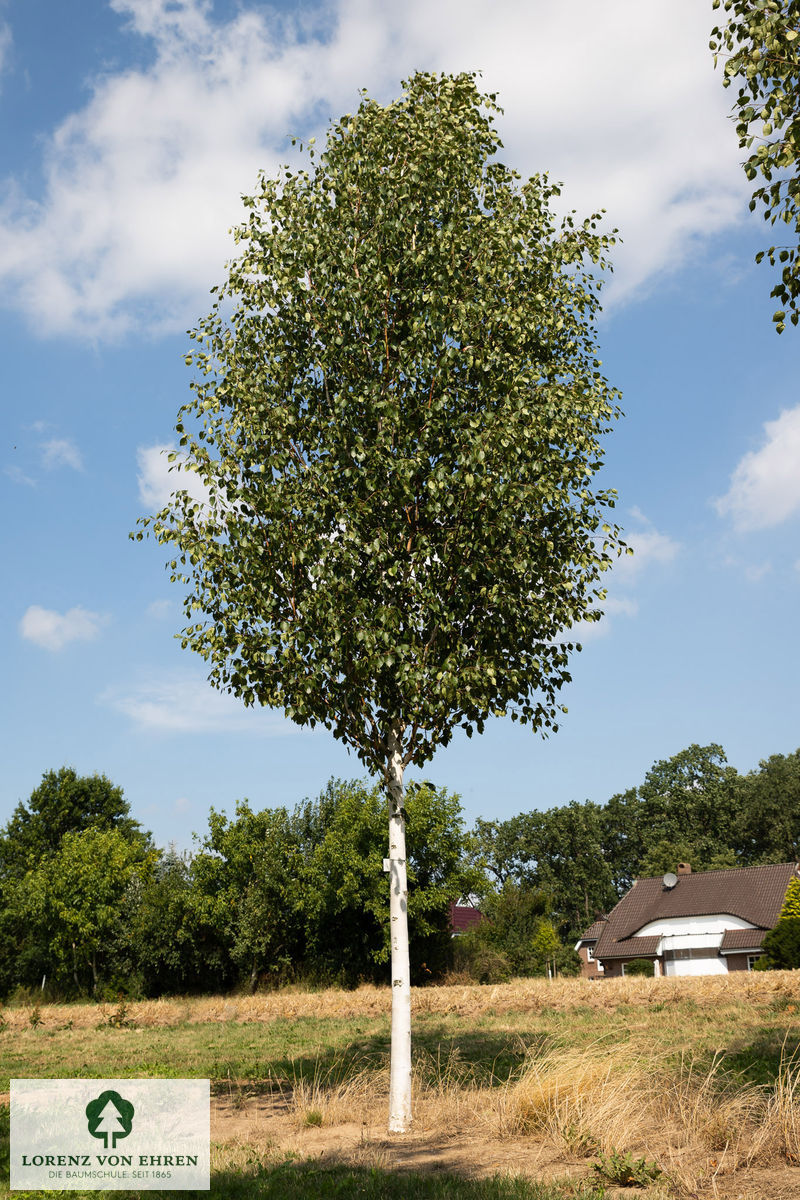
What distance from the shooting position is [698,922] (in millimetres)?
62312

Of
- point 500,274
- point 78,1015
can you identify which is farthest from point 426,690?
point 78,1015

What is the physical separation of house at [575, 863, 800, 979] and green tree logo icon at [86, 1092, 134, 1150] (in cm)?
5803

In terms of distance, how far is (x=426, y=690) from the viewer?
11.4 meters

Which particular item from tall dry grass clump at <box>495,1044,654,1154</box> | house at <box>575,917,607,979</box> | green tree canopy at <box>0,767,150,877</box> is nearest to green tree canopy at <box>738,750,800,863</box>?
house at <box>575,917,607,979</box>

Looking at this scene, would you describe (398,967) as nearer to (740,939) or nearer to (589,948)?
(740,939)

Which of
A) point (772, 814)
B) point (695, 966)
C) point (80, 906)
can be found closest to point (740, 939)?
point (695, 966)

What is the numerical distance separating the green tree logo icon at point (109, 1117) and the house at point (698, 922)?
58.0 m

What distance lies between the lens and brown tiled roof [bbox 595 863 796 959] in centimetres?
6025

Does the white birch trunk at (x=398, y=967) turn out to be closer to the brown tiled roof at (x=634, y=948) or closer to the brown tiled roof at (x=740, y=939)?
the brown tiled roof at (x=740, y=939)

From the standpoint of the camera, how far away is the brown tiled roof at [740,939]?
2312 inches

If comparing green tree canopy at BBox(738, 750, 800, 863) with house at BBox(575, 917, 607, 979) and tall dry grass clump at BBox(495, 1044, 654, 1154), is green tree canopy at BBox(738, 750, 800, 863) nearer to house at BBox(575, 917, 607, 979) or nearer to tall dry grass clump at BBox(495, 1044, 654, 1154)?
house at BBox(575, 917, 607, 979)

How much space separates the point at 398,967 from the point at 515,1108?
2.10 meters

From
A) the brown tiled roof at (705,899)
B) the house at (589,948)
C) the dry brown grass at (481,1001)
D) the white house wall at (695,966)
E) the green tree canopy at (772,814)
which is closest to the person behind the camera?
the dry brown grass at (481,1001)

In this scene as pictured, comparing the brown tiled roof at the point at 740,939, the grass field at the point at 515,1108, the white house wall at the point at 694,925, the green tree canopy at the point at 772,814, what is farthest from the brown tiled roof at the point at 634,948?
the grass field at the point at 515,1108
